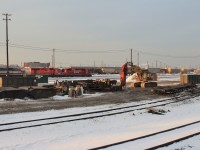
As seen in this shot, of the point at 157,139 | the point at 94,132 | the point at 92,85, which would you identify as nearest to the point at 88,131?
the point at 94,132

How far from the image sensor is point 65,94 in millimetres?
31906

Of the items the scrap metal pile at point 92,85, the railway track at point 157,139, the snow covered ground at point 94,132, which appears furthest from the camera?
the scrap metal pile at point 92,85

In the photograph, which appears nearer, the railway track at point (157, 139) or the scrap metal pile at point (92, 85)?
the railway track at point (157, 139)

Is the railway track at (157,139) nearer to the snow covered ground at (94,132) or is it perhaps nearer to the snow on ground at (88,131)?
the snow covered ground at (94,132)

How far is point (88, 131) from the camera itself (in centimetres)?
1458

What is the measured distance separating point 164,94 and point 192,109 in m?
10.9

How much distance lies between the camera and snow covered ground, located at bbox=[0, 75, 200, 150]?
1192 cm

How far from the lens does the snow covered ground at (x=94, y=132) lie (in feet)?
39.1

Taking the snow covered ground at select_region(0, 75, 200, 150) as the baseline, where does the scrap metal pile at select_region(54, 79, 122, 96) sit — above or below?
above

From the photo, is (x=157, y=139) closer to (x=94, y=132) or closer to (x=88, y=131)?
(x=94, y=132)

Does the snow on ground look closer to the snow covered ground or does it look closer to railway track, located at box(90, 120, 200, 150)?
the snow covered ground

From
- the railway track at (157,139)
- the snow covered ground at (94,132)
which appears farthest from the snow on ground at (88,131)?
the railway track at (157,139)

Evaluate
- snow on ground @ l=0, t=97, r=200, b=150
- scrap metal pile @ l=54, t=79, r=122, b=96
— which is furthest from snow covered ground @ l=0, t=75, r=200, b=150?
scrap metal pile @ l=54, t=79, r=122, b=96

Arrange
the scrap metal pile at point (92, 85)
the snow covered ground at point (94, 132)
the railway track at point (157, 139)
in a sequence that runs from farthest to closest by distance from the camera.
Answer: the scrap metal pile at point (92, 85) → the snow covered ground at point (94, 132) → the railway track at point (157, 139)
